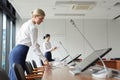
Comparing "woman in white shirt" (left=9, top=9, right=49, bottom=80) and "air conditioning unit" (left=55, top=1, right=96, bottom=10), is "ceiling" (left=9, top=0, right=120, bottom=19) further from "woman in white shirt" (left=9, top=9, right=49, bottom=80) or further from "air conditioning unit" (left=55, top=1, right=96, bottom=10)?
"woman in white shirt" (left=9, top=9, right=49, bottom=80)

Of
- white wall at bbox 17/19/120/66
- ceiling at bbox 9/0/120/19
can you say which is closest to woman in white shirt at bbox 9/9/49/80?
ceiling at bbox 9/0/120/19

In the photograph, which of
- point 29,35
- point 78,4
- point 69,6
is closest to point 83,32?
point 69,6

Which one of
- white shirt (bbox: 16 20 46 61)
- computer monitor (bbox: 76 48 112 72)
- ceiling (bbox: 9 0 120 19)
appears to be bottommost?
computer monitor (bbox: 76 48 112 72)

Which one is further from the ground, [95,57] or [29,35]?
[29,35]

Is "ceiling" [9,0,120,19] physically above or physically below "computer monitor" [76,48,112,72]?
above

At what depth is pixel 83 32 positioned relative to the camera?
10695mm

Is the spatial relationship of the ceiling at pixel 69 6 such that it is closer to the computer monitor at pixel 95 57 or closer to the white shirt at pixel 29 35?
the white shirt at pixel 29 35

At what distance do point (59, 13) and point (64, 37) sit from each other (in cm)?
149

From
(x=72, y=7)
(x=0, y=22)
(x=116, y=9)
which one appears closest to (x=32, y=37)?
(x=0, y=22)

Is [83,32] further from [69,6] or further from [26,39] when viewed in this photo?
[26,39]

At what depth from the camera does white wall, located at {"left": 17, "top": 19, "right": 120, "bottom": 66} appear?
10.5 m

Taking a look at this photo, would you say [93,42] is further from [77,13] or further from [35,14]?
[35,14]

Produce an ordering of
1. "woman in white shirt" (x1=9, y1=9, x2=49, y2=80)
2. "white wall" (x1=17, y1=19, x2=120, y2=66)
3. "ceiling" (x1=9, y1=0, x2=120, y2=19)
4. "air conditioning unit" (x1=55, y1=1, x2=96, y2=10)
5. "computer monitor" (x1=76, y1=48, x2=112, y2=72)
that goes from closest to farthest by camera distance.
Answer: "computer monitor" (x1=76, y1=48, x2=112, y2=72)
"woman in white shirt" (x1=9, y1=9, x2=49, y2=80)
"ceiling" (x1=9, y1=0, x2=120, y2=19)
"air conditioning unit" (x1=55, y1=1, x2=96, y2=10)
"white wall" (x1=17, y1=19, x2=120, y2=66)

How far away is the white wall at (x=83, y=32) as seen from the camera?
10547mm
